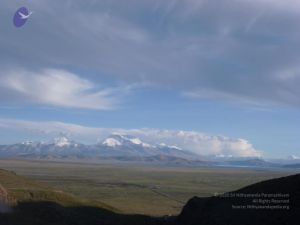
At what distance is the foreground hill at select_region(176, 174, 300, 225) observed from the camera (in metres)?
52.7

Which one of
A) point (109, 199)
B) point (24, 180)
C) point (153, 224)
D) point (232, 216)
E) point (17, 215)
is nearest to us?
point (232, 216)

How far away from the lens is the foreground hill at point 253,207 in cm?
5266

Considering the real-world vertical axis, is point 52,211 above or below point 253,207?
below

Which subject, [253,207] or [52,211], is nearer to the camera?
[253,207]

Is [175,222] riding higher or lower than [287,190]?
lower

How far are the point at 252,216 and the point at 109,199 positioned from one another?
84082mm

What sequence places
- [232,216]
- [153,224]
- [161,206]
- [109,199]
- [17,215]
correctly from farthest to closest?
[109,199] < [161,206] < [153,224] < [17,215] < [232,216]

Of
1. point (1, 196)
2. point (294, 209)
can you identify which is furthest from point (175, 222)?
point (1, 196)

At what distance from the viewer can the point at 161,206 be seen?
123 metres

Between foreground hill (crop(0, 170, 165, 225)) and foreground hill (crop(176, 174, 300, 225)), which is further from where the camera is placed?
foreground hill (crop(0, 170, 165, 225))

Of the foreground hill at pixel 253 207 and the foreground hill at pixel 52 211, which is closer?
the foreground hill at pixel 253 207

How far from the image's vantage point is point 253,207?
56.8 meters

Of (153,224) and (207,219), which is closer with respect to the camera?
(207,219)

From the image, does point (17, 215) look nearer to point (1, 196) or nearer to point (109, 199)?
point (1, 196)
